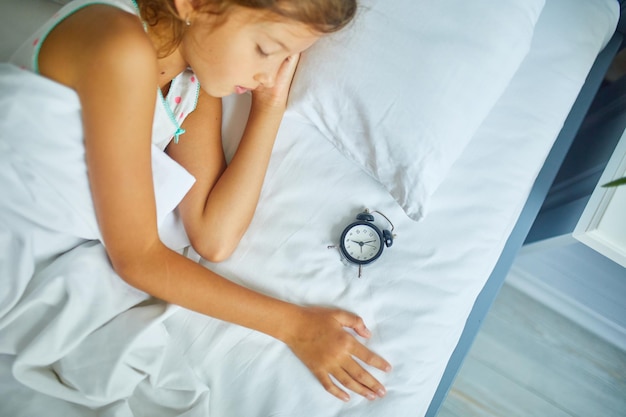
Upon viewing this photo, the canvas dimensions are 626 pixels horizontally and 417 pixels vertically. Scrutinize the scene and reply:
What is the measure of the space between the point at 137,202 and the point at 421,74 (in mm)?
533

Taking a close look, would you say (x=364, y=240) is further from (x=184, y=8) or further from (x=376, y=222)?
(x=184, y=8)

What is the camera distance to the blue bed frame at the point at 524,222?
1064 millimetres

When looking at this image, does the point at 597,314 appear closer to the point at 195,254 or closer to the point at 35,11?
the point at 195,254

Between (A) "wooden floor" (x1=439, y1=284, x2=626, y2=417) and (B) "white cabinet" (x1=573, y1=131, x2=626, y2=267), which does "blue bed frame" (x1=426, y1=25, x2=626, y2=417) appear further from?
(A) "wooden floor" (x1=439, y1=284, x2=626, y2=417)

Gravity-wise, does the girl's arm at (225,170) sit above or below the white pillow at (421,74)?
below

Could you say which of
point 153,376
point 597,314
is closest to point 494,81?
point 153,376

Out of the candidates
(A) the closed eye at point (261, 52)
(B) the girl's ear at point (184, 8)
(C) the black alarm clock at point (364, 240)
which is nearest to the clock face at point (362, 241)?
(C) the black alarm clock at point (364, 240)

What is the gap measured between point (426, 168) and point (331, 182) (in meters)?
0.19

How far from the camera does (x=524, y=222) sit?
1123 mm

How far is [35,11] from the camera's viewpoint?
3.76 feet

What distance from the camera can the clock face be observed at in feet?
3.07

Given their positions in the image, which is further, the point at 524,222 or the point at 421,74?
the point at 524,222

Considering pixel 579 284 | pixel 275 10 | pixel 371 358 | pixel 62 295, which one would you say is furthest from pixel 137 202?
pixel 579 284

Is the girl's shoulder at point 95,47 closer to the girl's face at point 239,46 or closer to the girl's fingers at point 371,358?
the girl's face at point 239,46
